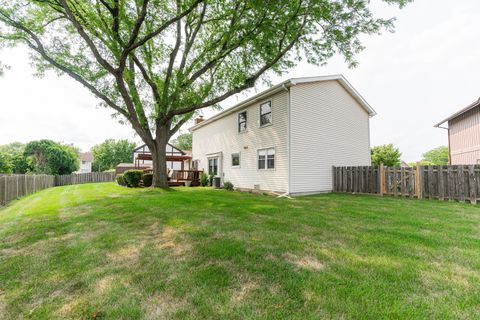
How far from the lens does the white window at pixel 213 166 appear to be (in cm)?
1811

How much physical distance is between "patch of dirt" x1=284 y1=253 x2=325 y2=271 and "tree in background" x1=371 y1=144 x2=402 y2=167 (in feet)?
87.7

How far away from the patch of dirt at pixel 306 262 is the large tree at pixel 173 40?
8.78 meters

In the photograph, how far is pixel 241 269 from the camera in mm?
2881

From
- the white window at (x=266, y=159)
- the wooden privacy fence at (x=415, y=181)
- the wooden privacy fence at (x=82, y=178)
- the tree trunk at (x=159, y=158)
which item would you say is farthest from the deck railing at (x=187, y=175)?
the wooden privacy fence at (x=82, y=178)

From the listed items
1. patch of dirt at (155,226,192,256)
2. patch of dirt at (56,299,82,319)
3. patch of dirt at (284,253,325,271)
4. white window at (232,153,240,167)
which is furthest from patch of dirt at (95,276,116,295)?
white window at (232,153,240,167)

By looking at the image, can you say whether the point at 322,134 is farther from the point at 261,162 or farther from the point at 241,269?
the point at 241,269

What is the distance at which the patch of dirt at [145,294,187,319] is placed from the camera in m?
2.03

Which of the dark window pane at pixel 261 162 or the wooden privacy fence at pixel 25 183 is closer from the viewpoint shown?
the wooden privacy fence at pixel 25 183

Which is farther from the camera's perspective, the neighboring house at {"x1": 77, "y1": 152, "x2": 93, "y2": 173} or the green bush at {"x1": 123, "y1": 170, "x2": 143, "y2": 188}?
the neighboring house at {"x1": 77, "y1": 152, "x2": 93, "y2": 173}

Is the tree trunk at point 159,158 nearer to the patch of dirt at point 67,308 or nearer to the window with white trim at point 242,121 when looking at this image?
the window with white trim at point 242,121

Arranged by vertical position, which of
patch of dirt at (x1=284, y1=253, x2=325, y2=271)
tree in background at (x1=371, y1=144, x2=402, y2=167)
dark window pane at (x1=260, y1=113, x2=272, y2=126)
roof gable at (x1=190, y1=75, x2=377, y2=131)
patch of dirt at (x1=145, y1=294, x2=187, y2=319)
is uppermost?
roof gable at (x1=190, y1=75, x2=377, y2=131)

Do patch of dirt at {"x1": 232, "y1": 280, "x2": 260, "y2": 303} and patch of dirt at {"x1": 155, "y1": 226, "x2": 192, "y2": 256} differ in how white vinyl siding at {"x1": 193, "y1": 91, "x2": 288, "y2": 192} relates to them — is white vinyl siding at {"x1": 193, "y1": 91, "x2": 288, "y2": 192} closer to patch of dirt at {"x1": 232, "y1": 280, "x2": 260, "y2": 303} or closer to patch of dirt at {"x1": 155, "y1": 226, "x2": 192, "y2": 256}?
patch of dirt at {"x1": 155, "y1": 226, "x2": 192, "y2": 256}

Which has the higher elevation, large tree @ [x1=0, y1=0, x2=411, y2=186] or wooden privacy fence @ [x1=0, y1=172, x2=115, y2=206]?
large tree @ [x1=0, y1=0, x2=411, y2=186]

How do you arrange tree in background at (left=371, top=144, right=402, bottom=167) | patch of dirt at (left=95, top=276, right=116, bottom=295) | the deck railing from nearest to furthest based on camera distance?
patch of dirt at (left=95, top=276, right=116, bottom=295), the deck railing, tree in background at (left=371, top=144, right=402, bottom=167)
